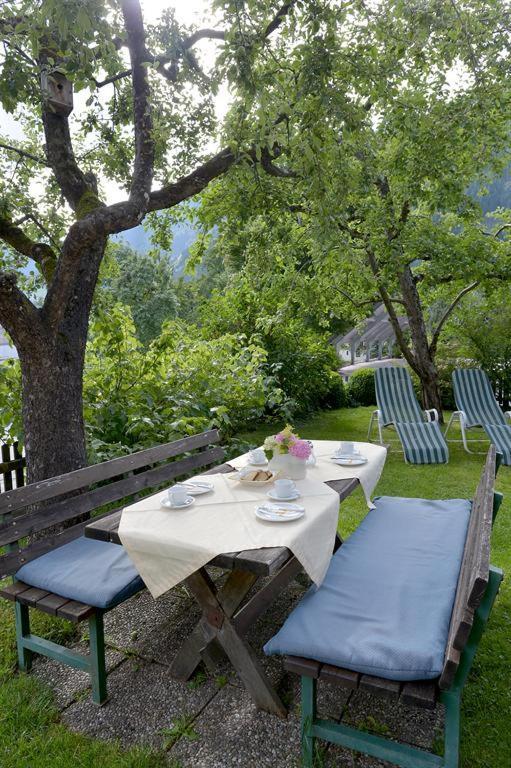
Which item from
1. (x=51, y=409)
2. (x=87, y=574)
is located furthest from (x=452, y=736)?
(x=51, y=409)

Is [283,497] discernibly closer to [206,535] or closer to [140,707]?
[206,535]

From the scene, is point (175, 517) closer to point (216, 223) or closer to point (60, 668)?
point (60, 668)

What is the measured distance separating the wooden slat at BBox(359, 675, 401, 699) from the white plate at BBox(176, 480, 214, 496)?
4.19ft

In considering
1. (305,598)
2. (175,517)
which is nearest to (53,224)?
(175,517)

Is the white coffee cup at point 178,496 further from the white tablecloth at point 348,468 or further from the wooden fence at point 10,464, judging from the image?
the wooden fence at point 10,464

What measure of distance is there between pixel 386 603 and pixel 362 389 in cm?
1012

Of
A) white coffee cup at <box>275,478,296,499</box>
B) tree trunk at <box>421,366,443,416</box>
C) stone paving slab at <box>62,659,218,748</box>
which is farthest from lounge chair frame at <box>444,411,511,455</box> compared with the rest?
stone paving slab at <box>62,659,218,748</box>

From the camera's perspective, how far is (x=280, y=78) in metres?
3.75

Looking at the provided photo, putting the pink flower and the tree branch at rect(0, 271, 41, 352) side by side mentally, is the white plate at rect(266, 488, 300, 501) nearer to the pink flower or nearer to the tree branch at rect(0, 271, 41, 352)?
the pink flower

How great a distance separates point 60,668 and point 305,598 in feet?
4.66

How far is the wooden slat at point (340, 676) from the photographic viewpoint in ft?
5.70

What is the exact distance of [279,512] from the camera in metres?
2.40

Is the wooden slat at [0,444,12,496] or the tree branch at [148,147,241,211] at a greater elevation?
the tree branch at [148,147,241,211]

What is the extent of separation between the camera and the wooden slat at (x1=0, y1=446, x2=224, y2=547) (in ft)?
8.38
